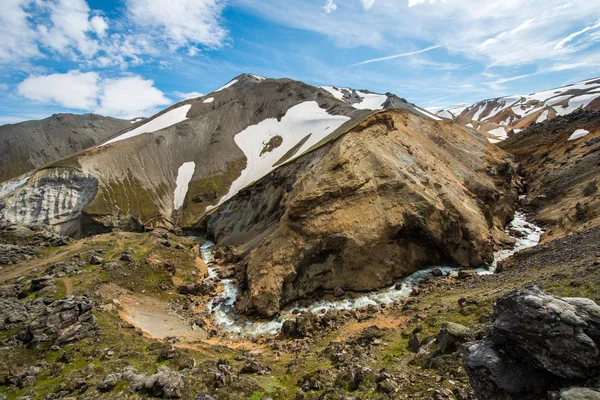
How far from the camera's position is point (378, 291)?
98.5 feet

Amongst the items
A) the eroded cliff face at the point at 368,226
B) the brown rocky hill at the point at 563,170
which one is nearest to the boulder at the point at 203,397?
the eroded cliff face at the point at 368,226

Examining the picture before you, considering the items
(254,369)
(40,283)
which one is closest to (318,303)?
(254,369)

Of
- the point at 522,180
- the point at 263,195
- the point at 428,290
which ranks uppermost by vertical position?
the point at 522,180

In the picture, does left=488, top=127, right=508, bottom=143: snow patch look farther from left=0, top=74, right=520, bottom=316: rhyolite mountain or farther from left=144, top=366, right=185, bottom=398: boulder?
left=144, top=366, right=185, bottom=398: boulder

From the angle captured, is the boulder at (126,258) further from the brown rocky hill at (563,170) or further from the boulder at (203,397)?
the brown rocky hill at (563,170)

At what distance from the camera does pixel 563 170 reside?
46.8 metres

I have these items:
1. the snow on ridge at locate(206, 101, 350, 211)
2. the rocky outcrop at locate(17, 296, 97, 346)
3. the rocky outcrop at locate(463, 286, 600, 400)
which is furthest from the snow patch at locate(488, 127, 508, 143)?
the rocky outcrop at locate(17, 296, 97, 346)

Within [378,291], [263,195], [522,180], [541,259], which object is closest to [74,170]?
[263,195]

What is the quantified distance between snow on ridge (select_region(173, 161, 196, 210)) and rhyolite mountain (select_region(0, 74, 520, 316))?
Result: 0.44m

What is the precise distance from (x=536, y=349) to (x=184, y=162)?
111 metres

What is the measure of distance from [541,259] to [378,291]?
14.1 meters

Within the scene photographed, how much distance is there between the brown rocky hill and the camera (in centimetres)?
3444

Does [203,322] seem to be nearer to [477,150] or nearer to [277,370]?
[277,370]

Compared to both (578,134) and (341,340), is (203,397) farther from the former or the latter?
(578,134)
